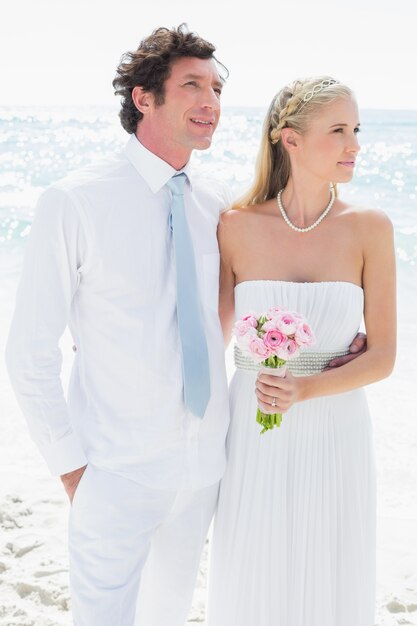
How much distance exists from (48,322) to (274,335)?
79 cm

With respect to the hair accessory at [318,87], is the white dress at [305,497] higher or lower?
lower

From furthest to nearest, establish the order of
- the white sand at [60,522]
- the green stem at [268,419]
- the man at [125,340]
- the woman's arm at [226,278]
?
the white sand at [60,522], the woman's arm at [226,278], the green stem at [268,419], the man at [125,340]

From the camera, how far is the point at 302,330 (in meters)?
3.03

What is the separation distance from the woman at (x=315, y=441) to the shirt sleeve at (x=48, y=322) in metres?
0.71

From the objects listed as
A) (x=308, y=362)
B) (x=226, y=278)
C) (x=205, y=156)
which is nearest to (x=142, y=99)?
(x=226, y=278)

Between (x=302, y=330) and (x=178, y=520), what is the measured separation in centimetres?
93

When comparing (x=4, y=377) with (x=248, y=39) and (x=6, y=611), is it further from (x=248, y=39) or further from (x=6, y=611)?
(x=248, y=39)

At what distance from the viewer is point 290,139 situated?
3633 mm

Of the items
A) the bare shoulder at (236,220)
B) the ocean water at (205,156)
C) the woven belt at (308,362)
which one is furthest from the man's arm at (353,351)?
the ocean water at (205,156)

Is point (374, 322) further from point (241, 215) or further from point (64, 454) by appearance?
point (64, 454)

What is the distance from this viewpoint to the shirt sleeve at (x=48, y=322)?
10.0 feet

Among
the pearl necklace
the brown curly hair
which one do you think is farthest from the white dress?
the brown curly hair

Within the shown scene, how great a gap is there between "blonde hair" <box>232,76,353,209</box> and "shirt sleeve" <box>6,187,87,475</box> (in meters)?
0.90

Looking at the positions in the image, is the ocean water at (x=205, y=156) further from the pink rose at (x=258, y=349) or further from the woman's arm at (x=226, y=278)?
the pink rose at (x=258, y=349)
